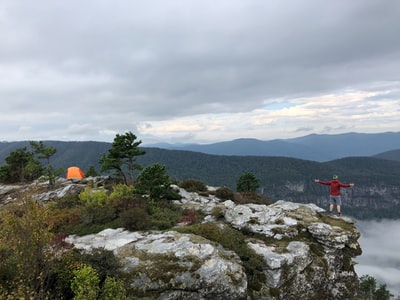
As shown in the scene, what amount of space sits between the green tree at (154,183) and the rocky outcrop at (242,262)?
4257 millimetres

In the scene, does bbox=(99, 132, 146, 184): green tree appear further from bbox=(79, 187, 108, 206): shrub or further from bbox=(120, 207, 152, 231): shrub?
bbox=(120, 207, 152, 231): shrub

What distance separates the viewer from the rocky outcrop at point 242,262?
12531mm

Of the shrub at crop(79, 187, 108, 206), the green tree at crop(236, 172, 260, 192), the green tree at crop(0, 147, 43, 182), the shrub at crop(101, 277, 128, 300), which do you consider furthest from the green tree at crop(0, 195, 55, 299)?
the green tree at crop(236, 172, 260, 192)

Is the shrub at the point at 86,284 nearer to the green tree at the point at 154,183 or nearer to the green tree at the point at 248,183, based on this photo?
the green tree at the point at 154,183

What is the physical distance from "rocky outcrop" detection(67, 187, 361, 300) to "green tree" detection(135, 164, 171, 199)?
426cm

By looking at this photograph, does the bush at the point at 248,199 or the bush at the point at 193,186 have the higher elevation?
the bush at the point at 193,186

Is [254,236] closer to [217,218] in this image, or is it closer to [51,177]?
[217,218]

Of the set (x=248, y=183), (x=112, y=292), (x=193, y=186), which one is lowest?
(x=248, y=183)

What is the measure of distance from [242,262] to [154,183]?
1011 cm

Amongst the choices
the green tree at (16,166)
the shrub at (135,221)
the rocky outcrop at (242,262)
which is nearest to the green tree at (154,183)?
the rocky outcrop at (242,262)

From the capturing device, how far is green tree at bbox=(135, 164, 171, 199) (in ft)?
72.8

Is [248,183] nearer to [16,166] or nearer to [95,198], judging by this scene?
[95,198]

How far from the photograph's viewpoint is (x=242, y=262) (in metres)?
14.2

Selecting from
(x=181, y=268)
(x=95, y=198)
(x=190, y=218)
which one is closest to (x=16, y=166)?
(x=95, y=198)
